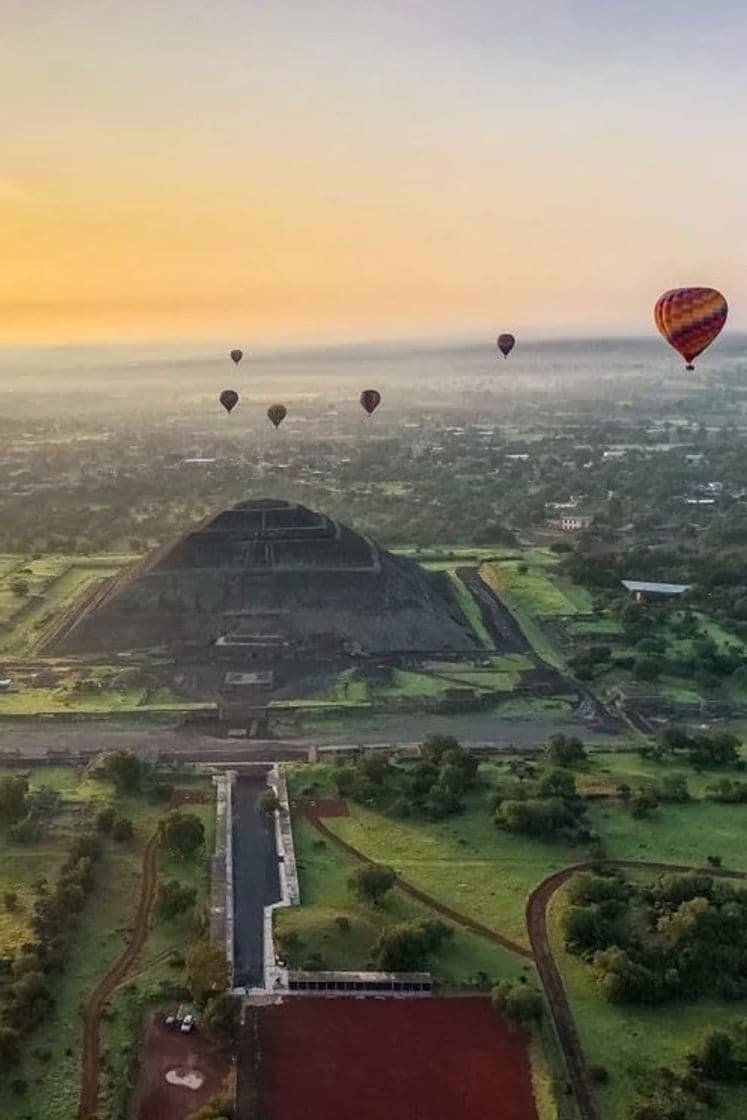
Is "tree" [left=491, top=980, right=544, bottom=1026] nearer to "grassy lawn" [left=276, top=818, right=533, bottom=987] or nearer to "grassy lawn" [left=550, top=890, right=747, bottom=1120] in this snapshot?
"grassy lawn" [left=550, top=890, right=747, bottom=1120]

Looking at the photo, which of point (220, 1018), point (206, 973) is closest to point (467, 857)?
point (206, 973)

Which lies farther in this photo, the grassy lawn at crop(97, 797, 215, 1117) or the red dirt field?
the grassy lawn at crop(97, 797, 215, 1117)

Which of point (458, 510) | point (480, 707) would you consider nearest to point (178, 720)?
point (480, 707)

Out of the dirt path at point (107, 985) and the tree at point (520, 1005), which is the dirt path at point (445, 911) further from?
the dirt path at point (107, 985)

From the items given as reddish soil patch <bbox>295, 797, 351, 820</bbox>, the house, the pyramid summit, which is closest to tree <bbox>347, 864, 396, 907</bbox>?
reddish soil patch <bbox>295, 797, 351, 820</bbox>

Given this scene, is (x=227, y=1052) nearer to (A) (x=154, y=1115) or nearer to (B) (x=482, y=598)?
(A) (x=154, y=1115)

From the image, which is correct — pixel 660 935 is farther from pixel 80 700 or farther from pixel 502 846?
pixel 80 700

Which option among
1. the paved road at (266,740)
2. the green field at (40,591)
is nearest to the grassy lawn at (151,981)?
the paved road at (266,740)
